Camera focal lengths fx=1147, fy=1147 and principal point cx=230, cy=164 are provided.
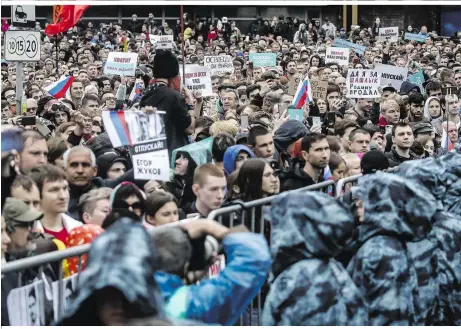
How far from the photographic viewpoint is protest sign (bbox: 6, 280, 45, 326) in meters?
5.01

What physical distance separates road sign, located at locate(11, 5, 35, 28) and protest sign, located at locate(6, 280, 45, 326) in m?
8.90

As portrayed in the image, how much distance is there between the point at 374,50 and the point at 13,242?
21934mm

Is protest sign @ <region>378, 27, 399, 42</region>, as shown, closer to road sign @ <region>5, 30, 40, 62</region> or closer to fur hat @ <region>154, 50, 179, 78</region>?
road sign @ <region>5, 30, 40, 62</region>

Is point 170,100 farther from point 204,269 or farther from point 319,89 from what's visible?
point 319,89

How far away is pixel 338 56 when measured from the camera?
21.6m

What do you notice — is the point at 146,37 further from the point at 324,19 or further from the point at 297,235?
Result: the point at 297,235

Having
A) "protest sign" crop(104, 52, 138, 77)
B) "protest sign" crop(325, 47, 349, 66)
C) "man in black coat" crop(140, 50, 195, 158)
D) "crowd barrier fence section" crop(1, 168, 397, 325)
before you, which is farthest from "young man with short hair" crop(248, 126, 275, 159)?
"protest sign" crop(325, 47, 349, 66)

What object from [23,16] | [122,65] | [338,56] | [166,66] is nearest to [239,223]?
[166,66]

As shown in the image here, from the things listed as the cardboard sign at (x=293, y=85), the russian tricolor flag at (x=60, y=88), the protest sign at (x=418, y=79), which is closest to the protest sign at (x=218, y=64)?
the cardboard sign at (x=293, y=85)

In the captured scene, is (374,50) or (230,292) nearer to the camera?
(230,292)

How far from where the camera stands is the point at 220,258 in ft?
18.9

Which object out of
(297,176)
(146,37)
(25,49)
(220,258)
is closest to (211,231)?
(220,258)

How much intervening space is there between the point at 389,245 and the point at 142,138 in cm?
217

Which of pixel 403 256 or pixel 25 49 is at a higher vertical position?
pixel 25 49
